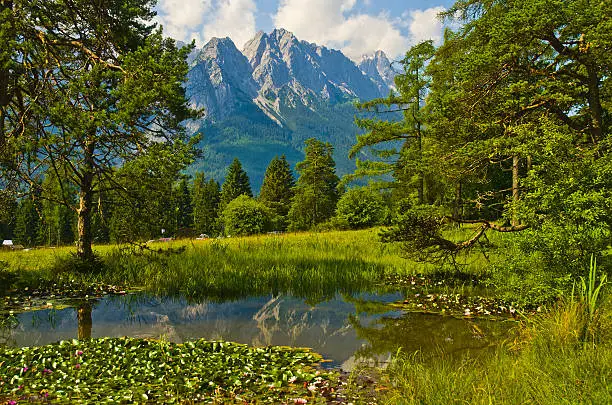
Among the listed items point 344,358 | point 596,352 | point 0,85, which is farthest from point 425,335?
point 0,85

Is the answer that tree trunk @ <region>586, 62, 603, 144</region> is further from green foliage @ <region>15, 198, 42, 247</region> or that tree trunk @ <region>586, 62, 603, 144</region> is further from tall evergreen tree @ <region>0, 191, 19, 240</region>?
green foliage @ <region>15, 198, 42, 247</region>

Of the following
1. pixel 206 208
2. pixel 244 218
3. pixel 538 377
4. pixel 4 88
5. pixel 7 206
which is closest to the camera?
pixel 538 377

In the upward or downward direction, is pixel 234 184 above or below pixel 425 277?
above

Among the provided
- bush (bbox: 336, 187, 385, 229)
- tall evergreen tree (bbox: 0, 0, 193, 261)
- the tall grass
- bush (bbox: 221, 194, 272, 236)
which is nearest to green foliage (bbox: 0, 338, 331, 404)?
the tall grass

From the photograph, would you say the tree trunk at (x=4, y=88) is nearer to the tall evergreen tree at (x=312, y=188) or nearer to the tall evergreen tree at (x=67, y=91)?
the tall evergreen tree at (x=67, y=91)

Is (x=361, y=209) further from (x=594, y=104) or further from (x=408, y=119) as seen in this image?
(x=594, y=104)

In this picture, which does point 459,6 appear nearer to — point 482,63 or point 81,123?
point 482,63

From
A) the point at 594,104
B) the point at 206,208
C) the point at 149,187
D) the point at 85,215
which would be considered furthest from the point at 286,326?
the point at 206,208

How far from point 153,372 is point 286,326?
130 inches

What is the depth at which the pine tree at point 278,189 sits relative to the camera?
60.8m

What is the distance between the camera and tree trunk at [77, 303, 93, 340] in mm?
7383

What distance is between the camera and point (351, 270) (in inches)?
517

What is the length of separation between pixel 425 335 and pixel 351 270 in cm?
615

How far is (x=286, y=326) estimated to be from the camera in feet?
25.9
